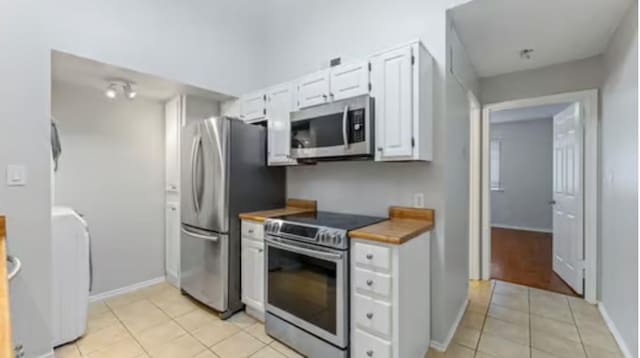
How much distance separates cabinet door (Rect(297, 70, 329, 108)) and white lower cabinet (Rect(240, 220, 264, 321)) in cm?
116

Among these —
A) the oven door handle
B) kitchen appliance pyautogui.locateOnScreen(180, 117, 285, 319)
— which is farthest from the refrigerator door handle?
the oven door handle

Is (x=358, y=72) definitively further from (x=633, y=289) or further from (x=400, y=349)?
(x=633, y=289)

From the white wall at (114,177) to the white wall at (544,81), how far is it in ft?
13.4

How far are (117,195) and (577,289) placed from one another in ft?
17.0

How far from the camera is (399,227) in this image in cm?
205

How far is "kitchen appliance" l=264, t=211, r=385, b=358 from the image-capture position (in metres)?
1.94

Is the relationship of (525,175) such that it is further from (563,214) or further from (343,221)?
(343,221)

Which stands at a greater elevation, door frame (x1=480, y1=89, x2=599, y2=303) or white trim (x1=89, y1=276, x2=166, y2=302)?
door frame (x1=480, y1=89, x2=599, y2=303)

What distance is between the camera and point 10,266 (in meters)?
1.97

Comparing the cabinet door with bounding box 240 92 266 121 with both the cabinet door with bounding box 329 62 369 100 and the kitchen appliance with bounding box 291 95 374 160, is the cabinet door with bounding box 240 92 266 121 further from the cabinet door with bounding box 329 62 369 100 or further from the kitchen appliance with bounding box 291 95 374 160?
the cabinet door with bounding box 329 62 369 100

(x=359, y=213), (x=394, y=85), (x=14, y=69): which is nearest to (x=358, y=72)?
(x=394, y=85)

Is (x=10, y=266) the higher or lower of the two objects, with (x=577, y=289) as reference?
higher

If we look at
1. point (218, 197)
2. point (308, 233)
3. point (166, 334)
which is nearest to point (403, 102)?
point (308, 233)

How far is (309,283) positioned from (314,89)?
5.24 ft
